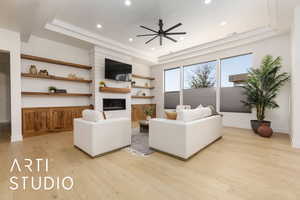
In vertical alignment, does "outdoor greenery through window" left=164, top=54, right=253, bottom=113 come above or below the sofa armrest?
above

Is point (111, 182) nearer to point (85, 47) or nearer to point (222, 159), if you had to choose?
point (222, 159)

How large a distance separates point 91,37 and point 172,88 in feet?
14.1

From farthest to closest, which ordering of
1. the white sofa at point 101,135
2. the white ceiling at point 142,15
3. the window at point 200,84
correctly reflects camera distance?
the window at point 200,84, the white ceiling at point 142,15, the white sofa at point 101,135

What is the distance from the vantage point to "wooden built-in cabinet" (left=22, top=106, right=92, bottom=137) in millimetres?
3671

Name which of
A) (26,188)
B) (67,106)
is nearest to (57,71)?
(67,106)

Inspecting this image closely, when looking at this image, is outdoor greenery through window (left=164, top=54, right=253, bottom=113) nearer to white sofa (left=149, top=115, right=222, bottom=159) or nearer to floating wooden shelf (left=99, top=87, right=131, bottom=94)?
floating wooden shelf (left=99, top=87, right=131, bottom=94)

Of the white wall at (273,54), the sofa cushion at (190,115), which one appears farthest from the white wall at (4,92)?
the white wall at (273,54)

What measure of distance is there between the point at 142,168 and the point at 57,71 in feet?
14.3

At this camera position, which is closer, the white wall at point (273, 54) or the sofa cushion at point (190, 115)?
the sofa cushion at point (190, 115)

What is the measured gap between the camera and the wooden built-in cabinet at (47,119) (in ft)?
12.0

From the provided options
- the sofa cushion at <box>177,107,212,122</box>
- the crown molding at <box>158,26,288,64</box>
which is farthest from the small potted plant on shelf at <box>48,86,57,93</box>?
the crown molding at <box>158,26,288,64</box>

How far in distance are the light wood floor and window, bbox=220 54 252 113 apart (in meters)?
2.19

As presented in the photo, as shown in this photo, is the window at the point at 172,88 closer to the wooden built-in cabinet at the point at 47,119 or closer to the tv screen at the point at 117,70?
the tv screen at the point at 117,70

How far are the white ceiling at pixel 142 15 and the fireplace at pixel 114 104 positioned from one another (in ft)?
7.83
